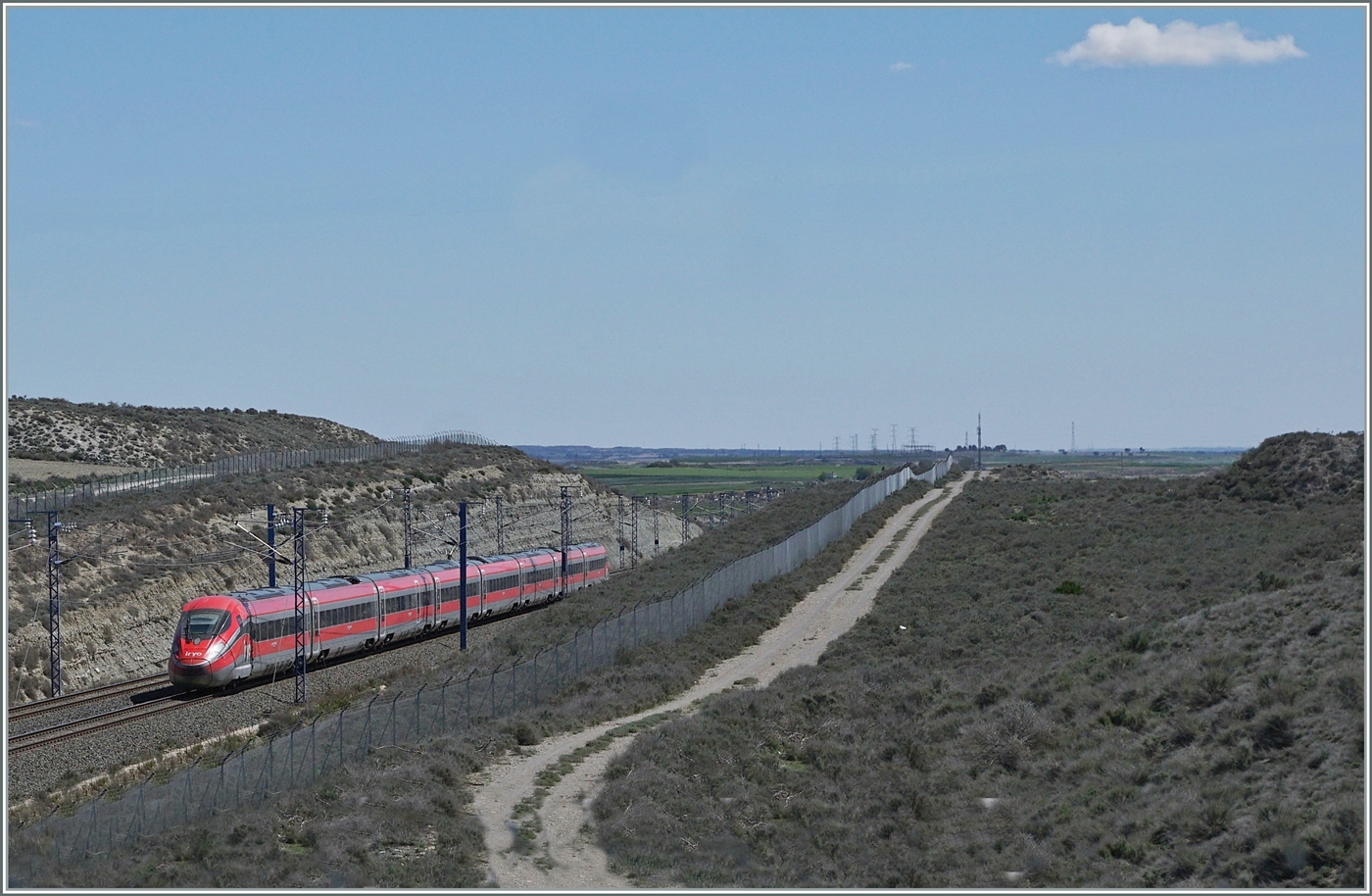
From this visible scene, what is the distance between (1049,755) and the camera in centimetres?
2538

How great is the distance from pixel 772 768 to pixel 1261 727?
9.22m

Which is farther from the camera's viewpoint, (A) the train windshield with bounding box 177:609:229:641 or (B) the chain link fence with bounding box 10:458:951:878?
(A) the train windshield with bounding box 177:609:229:641

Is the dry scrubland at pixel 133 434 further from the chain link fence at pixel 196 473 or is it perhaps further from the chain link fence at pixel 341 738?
the chain link fence at pixel 341 738

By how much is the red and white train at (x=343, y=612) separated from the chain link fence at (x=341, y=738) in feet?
31.9

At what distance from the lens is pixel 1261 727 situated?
22359 millimetres

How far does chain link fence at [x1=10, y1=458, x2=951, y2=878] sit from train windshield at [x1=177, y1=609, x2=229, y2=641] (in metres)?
9.77

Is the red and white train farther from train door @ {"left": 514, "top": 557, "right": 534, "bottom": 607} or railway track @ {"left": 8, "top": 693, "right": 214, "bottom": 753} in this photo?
railway track @ {"left": 8, "top": 693, "right": 214, "bottom": 753}

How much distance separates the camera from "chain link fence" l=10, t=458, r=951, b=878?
21.7 meters

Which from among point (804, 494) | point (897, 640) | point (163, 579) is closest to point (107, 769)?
point (897, 640)

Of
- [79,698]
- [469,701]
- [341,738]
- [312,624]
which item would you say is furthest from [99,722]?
[341,738]

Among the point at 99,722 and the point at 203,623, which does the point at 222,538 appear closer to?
the point at 203,623

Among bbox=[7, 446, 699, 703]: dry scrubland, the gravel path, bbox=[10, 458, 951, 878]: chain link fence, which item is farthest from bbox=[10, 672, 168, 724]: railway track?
the gravel path

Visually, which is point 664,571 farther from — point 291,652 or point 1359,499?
point 1359,499

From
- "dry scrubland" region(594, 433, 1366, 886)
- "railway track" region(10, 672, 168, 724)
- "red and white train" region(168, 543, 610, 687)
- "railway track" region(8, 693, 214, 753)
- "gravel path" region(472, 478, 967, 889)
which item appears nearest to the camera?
"dry scrubland" region(594, 433, 1366, 886)
